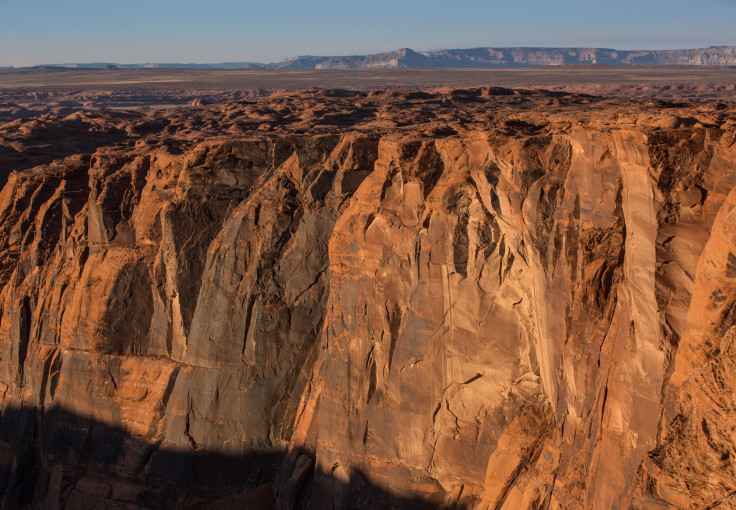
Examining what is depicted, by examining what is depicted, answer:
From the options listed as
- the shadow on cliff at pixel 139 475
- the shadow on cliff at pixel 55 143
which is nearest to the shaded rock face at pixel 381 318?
the shadow on cliff at pixel 139 475

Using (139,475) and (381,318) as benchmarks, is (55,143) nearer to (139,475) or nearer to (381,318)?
(139,475)

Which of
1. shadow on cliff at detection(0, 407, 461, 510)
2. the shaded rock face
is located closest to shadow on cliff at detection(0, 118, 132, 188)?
the shaded rock face

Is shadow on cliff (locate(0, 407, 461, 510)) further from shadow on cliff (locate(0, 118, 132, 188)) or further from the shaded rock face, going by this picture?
shadow on cliff (locate(0, 118, 132, 188))

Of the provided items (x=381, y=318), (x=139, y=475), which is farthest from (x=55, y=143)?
(x=381, y=318)

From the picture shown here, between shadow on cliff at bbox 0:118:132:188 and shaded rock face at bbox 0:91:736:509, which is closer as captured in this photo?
shaded rock face at bbox 0:91:736:509

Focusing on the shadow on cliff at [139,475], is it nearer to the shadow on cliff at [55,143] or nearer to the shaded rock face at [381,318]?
the shaded rock face at [381,318]

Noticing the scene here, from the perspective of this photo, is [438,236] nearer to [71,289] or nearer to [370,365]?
[370,365]
